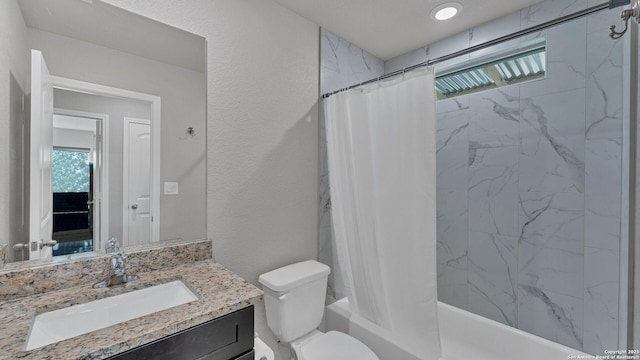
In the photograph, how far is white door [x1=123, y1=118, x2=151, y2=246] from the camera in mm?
1216

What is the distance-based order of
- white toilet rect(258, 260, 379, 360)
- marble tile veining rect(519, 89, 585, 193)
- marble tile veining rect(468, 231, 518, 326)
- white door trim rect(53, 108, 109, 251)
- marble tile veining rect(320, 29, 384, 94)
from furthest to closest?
marble tile veining rect(320, 29, 384, 94), marble tile veining rect(468, 231, 518, 326), marble tile veining rect(519, 89, 585, 193), white toilet rect(258, 260, 379, 360), white door trim rect(53, 108, 109, 251)

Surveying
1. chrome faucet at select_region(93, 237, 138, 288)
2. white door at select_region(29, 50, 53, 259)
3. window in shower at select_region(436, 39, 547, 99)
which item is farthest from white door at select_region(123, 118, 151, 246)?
window in shower at select_region(436, 39, 547, 99)

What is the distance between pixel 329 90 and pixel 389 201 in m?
1.02

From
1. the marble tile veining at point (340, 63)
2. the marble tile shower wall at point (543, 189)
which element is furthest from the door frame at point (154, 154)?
the marble tile shower wall at point (543, 189)

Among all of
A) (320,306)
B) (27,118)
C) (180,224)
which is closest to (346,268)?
(320,306)

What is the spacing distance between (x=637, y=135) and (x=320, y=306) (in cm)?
157

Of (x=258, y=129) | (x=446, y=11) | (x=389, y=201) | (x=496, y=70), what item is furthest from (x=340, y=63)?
(x=389, y=201)

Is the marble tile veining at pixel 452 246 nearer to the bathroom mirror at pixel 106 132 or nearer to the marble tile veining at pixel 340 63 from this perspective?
the marble tile veining at pixel 340 63

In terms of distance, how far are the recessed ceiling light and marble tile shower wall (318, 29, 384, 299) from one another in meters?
0.66

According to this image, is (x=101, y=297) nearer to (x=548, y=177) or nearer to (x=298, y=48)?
(x=298, y=48)

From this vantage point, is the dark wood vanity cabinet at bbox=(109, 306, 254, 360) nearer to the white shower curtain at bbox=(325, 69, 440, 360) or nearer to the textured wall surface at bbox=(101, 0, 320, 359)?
the textured wall surface at bbox=(101, 0, 320, 359)

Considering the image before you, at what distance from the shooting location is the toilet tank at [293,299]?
1.50 m

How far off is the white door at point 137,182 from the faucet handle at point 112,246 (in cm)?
4

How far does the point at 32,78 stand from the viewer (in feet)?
3.29
